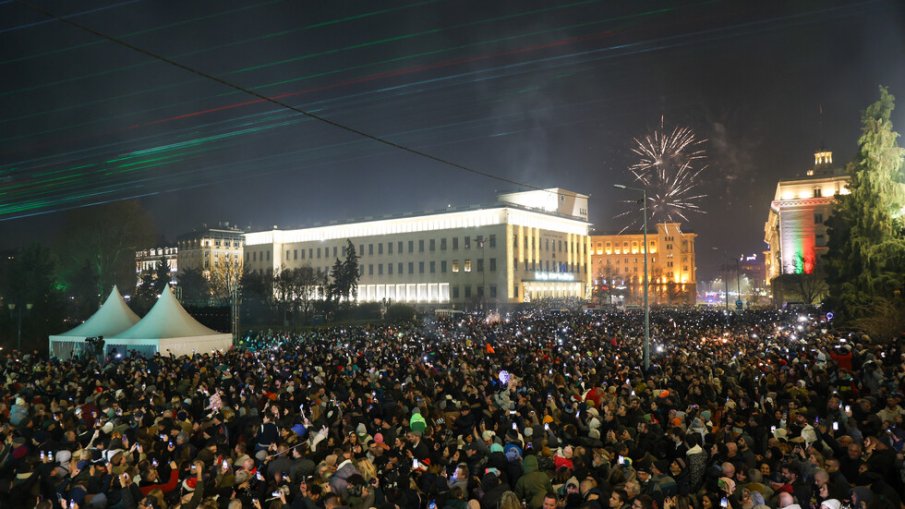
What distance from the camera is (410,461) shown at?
28.7 ft

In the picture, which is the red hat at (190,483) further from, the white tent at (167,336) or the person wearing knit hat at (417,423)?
the white tent at (167,336)

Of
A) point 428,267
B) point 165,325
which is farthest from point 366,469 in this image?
point 428,267

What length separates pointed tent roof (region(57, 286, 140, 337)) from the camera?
27098mm

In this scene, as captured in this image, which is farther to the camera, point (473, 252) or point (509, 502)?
point (473, 252)

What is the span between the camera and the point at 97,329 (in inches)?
1075

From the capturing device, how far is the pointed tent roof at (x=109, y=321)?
27.1 m

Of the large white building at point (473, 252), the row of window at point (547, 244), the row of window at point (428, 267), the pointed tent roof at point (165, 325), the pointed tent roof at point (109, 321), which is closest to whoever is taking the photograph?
the pointed tent roof at point (165, 325)

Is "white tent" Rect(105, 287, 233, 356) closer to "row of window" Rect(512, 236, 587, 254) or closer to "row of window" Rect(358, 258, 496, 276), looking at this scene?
"row of window" Rect(358, 258, 496, 276)

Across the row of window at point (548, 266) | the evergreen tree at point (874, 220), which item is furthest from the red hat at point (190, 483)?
the row of window at point (548, 266)

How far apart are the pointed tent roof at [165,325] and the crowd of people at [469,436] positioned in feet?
23.6

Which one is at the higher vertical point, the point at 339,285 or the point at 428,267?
the point at 428,267

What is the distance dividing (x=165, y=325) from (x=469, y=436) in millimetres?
19128

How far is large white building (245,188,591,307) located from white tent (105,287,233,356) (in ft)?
163

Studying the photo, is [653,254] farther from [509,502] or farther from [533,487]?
[509,502]
